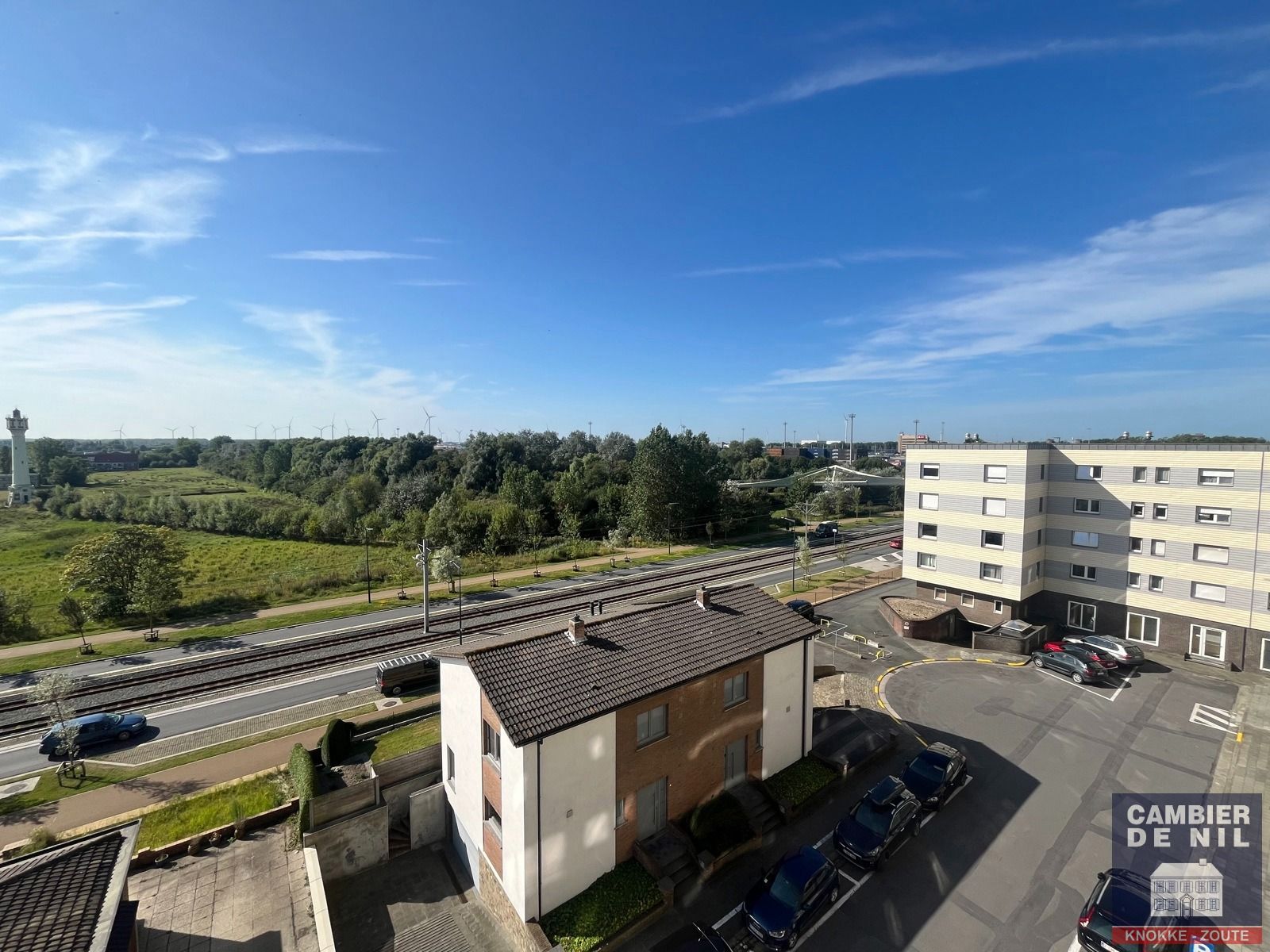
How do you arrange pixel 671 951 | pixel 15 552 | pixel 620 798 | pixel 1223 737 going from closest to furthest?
pixel 671 951
pixel 620 798
pixel 1223 737
pixel 15 552

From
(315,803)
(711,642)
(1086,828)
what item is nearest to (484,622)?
(315,803)

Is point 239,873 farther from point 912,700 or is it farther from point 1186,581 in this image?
point 1186,581

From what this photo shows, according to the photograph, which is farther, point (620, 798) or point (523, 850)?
point (620, 798)

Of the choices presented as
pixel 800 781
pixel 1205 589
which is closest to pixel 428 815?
pixel 800 781

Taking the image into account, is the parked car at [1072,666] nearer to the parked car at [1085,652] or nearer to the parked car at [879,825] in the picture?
the parked car at [1085,652]

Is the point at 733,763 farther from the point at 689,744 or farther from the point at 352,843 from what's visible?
the point at 352,843
